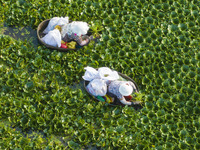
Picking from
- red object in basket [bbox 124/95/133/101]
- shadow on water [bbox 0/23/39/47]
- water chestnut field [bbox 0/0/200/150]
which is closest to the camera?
water chestnut field [bbox 0/0/200/150]

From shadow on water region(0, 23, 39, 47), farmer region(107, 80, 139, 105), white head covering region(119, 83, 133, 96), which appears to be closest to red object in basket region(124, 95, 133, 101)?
farmer region(107, 80, 139, 105)

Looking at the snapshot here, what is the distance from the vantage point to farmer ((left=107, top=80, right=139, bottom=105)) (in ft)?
21.5

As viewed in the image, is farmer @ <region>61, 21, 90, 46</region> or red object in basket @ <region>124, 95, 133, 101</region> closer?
red object in basket @ <region>124, 95, 133, 101</region>

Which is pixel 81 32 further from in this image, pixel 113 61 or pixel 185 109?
pixel 185 109

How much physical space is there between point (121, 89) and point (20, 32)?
3.13 meters

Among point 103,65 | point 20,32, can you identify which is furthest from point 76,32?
point 20,32

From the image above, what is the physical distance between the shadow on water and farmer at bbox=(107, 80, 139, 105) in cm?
232

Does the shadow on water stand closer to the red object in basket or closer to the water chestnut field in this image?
the water chestnut field

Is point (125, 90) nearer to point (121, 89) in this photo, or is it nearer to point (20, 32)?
point (121, 89)

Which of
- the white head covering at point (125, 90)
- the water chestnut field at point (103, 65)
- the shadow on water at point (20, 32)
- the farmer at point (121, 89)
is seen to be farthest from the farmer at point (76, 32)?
the white head covering at point (125, 90)

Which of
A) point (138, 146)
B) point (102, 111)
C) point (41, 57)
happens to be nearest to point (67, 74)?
point (41, 57)

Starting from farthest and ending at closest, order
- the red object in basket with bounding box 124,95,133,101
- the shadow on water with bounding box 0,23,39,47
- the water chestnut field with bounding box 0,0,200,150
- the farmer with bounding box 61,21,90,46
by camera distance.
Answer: the shadow on water with bounding box 0,23,39,47 → the farmer with bounding box 61,21,90,46 → the red object in basket with bounding box 124,95,133,101 → the water chestnut field with bounding box 0,0,200,150

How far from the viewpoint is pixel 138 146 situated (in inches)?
248

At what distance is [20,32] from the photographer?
8.18 m
